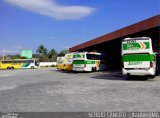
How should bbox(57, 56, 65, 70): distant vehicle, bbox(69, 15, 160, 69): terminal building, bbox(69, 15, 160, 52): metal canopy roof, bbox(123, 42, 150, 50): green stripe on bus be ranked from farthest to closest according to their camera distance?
bbox(57, 56, 65, 70): distant vehicle, bbox(69, 15, 160, 69): terminal building, bbox(69, 15, 160, 52): metal canopy roof, bbox(123, 42, 150, 50): green stripe on bus

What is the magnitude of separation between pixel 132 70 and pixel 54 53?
308 feet

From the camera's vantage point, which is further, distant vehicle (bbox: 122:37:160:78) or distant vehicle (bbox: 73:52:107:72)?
distant vehicle (bbox: 73:52:107:72)

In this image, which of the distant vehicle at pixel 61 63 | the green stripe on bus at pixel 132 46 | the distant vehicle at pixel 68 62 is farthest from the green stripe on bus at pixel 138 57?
the distant vehicle at pixel 61 63

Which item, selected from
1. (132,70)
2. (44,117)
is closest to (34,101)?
(44,117)

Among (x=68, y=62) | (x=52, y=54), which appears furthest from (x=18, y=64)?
(x=52, y=54)

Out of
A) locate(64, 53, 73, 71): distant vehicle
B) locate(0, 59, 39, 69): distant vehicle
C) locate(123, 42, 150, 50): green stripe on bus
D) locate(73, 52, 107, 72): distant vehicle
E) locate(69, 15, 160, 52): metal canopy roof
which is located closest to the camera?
locate(123, 42, 150, 50): green stripe on bus

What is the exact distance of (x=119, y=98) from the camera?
11.1 metres

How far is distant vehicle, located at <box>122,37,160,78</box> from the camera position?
1933 cm

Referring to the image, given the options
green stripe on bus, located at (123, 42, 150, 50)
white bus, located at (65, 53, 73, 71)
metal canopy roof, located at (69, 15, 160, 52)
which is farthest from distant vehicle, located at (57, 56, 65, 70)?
green stripe on bus, located at (123, 42, 150, 50)

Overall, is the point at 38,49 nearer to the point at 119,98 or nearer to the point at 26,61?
the point at 26,61

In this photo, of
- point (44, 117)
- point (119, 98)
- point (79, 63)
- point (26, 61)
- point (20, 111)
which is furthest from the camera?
point (26, 61)

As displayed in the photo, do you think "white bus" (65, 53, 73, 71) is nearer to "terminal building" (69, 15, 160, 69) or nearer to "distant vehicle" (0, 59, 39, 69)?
"terminal building" (69, 15, 160, 69)

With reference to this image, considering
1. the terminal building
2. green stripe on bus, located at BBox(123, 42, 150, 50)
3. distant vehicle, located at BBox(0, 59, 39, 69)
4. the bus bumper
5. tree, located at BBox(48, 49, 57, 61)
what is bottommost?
the bus bumper

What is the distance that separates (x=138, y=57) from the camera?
1956 centimetres
